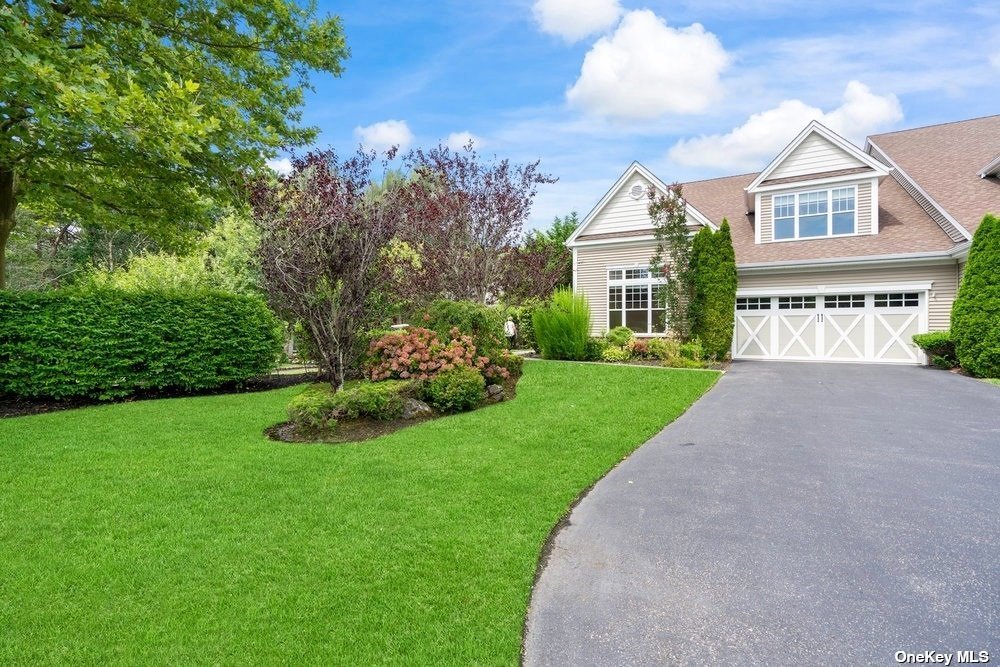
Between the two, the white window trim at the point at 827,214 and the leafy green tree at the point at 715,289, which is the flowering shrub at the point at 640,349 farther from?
the white window trim at the point at 827,214

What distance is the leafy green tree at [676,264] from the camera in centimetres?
1409

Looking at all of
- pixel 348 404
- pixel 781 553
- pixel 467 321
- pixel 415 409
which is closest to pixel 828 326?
pixel 467 321

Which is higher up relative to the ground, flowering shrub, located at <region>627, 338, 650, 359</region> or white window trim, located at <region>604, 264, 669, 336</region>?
white window trim, located at <region>604, 264, 669, 336</region>

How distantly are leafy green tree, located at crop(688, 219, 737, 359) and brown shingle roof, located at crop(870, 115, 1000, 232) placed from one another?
587cm

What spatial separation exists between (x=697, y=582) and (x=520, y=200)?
13731 mm

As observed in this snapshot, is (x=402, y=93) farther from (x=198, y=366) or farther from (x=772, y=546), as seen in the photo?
(x=772, y=546)

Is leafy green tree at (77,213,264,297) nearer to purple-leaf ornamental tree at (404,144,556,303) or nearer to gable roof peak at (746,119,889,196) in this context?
purple-leaf ornamental tree at (404,144,556,303)

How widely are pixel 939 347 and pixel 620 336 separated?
7.48 meters

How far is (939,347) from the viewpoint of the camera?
41.3 ft

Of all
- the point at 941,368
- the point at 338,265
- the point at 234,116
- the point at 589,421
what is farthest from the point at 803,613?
the point at 941,368

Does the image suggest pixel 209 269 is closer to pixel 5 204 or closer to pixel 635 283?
pixel 5 204

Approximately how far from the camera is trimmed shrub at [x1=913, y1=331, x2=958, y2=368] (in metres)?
12.3

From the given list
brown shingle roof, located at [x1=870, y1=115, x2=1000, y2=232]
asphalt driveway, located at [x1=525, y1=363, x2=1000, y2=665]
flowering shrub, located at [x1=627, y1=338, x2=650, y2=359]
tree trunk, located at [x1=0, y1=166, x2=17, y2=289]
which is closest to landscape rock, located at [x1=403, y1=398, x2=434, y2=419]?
asphalt driveway, located at [x1=525, y1=363, x2=1000, y2=665]

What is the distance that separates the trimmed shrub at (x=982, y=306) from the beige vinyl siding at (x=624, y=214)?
7.81 metres
